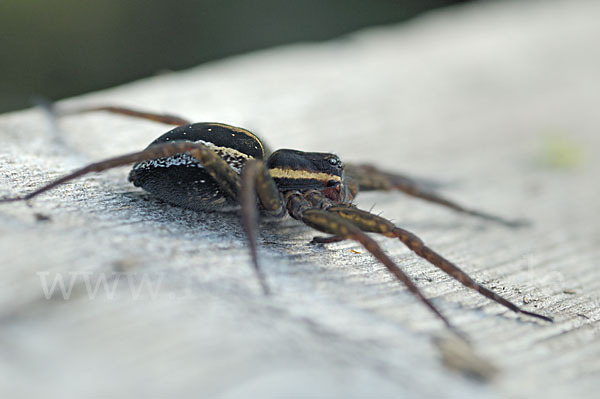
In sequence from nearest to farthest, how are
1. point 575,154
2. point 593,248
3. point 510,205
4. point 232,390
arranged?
point 232,390
point 593,248
point 510,205
point 575,154

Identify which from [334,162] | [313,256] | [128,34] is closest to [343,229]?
[313,256]

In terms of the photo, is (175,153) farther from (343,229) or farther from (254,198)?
(343,229)

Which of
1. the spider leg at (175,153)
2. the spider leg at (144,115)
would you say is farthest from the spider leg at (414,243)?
the spider leg at (144,115)

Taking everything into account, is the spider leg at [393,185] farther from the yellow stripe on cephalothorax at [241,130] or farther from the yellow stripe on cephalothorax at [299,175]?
the yellow stripe on cephalothorax at [241,130]

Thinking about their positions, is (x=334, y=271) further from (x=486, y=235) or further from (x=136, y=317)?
(x=486, y=235)

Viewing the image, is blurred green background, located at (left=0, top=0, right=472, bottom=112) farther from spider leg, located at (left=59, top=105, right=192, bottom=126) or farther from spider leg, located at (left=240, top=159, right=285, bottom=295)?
spider leg, located at (left=240, top=159, right=285, bottom=295)

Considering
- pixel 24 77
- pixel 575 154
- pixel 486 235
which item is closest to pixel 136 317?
pixel 486 235
